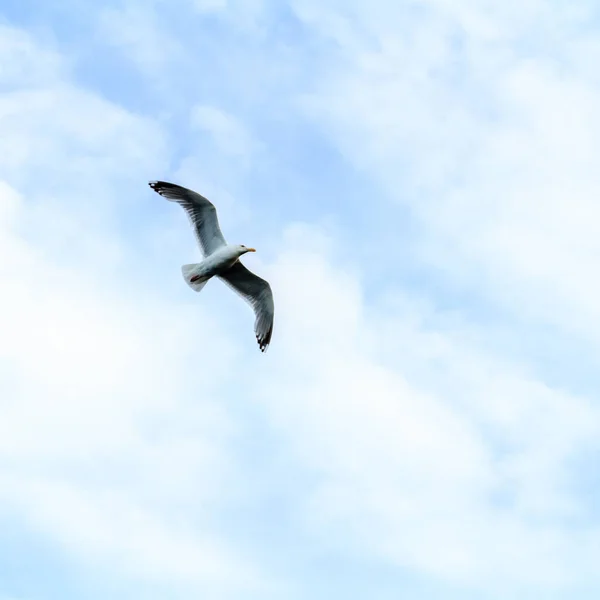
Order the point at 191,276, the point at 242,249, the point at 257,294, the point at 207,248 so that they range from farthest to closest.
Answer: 1. the point at 257,294
2. the point at 207,248
3. the point at 191,276
4. the point at 242,249

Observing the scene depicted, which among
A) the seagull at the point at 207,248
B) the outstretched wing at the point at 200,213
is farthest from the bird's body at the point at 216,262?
the outstretched wing at the point at 200,213

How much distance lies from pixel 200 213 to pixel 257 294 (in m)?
3.33

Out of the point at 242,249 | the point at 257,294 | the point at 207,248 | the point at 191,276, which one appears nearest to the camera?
the point at 242,249

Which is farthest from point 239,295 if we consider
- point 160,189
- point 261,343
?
point 160,189

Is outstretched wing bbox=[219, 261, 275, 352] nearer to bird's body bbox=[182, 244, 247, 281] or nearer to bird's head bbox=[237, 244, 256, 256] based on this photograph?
bird's body bbox=[182, 244, 247, 281]

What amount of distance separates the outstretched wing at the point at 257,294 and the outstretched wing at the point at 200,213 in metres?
1.00

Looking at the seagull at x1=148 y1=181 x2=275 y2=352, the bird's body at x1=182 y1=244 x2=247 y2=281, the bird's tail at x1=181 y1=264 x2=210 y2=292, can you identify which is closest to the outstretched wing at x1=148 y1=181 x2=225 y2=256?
the seagull at x1=148 y1=181 x2=275 y2=352

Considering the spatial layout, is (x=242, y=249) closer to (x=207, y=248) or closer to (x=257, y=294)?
(x=207, y=248)

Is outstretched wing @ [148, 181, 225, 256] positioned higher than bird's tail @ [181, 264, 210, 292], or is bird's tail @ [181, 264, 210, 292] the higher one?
outstretched wing @ [148, 181, 225, 256]

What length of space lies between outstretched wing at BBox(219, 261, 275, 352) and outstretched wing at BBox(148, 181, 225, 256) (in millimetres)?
998

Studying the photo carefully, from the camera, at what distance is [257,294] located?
34719 millimetres

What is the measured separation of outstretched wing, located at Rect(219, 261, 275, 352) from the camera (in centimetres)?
3409

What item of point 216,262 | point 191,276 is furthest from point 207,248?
point 191,276

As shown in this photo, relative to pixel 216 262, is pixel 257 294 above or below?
above
